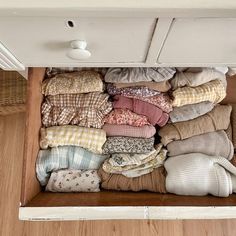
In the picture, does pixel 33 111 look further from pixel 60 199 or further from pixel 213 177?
pixel 213 177

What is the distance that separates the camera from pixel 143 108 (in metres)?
0.91

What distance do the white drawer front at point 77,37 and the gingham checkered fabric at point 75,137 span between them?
0.23 metres

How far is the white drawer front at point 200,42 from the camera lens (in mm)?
562

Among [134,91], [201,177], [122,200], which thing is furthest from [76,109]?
[201,177]

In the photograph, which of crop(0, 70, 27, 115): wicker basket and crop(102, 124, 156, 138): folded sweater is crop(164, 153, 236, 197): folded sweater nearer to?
crop(102, 124, 156, 138): folded sweater

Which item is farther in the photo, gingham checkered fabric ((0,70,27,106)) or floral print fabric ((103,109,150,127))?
gingham checkered fabric ((0,70,27,106))

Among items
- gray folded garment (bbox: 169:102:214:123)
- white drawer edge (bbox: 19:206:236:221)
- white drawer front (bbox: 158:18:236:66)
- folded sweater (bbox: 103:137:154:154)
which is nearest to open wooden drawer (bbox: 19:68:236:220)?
white drawer edge (bbox: 19:206:236:221)

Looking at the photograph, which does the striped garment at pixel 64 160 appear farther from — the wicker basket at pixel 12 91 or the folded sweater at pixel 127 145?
the wicker basket at pixel 12 91

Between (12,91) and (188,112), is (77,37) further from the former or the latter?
(12,91)

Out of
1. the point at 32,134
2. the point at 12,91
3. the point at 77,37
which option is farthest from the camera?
the point at 12,91

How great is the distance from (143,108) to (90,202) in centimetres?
30

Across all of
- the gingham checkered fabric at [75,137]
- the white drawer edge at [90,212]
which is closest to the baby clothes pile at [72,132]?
the gingham checkered fabric at [75,137]

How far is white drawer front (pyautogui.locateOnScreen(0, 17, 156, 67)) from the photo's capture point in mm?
563

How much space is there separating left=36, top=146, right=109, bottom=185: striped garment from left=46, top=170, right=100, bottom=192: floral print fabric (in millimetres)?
23
